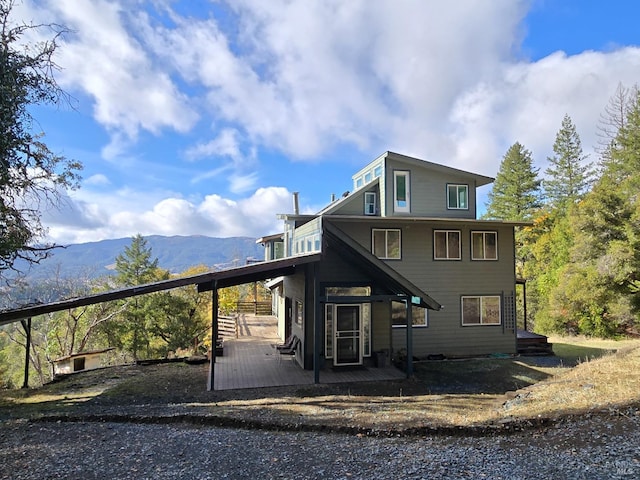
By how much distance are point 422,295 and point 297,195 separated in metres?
14.0

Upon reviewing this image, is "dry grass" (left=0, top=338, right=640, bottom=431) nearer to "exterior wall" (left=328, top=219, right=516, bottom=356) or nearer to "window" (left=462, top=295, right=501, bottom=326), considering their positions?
"exterior wall" (left=328, top=219, right=516, bottom=356)

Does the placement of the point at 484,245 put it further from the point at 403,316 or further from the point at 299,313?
the point at 299,313

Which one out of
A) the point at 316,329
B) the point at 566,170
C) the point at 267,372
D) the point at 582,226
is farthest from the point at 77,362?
the point at 566,170

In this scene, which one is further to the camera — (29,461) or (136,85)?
(136,85)

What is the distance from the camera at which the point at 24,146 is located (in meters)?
8.90

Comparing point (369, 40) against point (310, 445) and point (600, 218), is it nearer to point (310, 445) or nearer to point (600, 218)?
point (310, 445)

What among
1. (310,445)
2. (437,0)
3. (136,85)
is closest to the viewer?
(310,445)

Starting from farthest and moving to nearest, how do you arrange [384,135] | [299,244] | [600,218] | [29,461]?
[384,135] < [600,218] < [299,244] < [29,461]

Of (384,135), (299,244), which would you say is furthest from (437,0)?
(384,135)

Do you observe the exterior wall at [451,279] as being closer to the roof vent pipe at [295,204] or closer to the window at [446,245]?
the window at [446,245]

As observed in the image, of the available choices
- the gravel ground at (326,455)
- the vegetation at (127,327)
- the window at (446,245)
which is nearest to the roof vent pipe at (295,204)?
the vegetation at (127,327)

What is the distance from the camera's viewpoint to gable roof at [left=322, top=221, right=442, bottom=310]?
10.4 metres

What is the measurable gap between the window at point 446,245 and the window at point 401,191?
1.69 m

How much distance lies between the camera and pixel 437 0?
9922 millimetres
